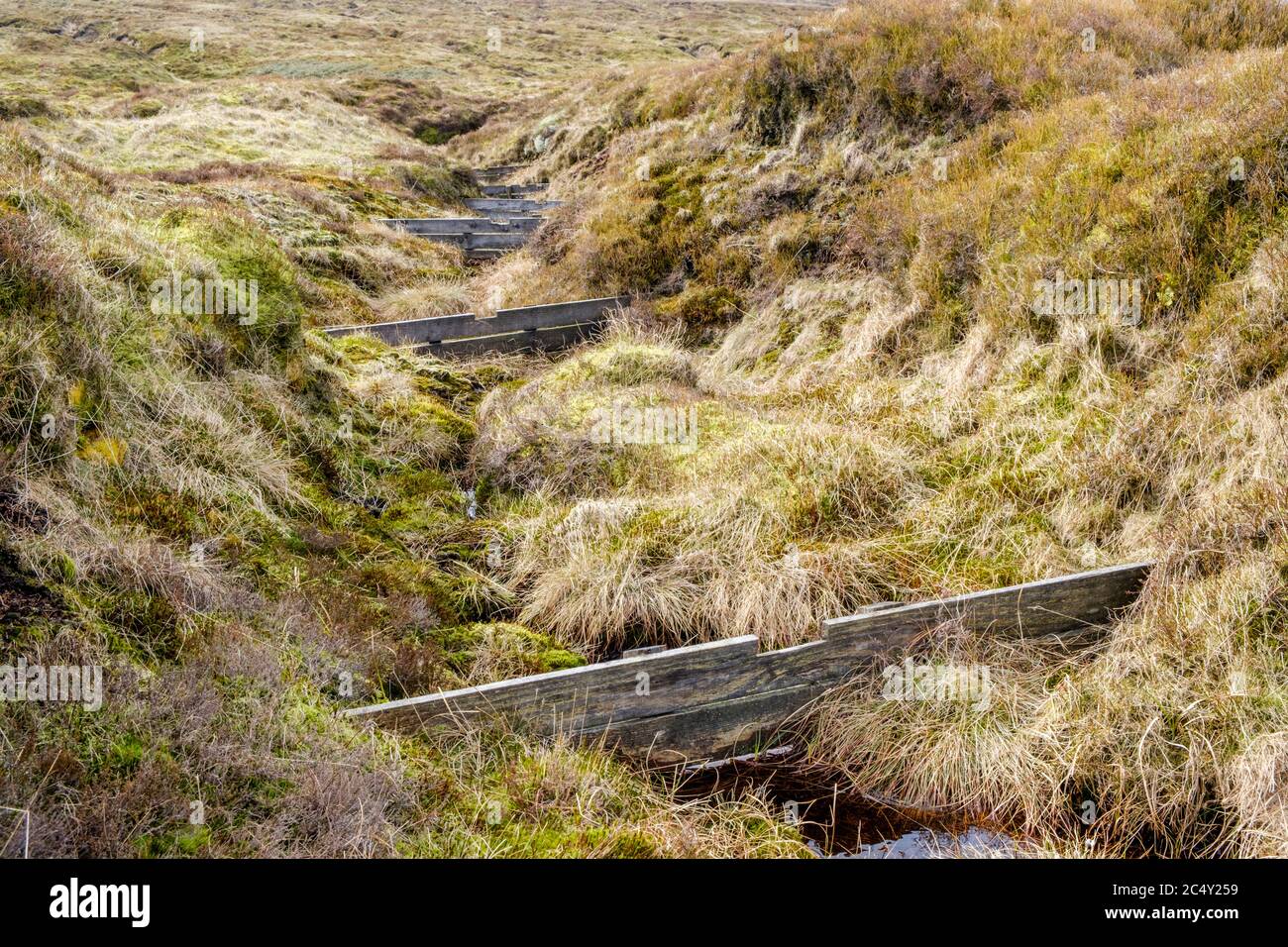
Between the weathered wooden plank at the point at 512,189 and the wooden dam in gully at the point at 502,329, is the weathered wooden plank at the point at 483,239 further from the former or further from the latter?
the wooden dam in gully at the point at 502,329

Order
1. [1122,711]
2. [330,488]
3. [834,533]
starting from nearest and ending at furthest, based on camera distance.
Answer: [1122,711], [834,533], [330,488]

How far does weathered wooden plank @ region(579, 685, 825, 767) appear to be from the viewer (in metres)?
4.65

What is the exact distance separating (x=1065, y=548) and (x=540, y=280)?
9.24 m

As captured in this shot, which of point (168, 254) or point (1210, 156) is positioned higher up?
point (1210, 156)

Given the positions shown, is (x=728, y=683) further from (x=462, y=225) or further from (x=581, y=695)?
(x=462, y=225)

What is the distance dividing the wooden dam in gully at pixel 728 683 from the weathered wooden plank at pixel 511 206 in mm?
15776

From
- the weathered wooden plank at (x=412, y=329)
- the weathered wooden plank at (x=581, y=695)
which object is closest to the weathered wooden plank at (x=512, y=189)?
the weathered wooden plank at (x=412, y=329)

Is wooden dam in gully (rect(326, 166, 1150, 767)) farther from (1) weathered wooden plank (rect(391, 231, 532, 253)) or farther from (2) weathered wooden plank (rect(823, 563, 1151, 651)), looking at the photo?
(1) weathered wooden plank (rect(391, 231, 532, 253))

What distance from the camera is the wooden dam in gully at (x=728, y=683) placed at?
14.4 ft

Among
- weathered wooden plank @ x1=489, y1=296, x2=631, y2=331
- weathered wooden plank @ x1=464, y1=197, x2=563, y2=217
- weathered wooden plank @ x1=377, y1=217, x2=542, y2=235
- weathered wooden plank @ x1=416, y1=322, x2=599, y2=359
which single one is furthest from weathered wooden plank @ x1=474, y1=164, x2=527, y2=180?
weathered wooden plank @ x1=416, y1=322, x2=599, y2=359

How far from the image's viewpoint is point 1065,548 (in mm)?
5902
